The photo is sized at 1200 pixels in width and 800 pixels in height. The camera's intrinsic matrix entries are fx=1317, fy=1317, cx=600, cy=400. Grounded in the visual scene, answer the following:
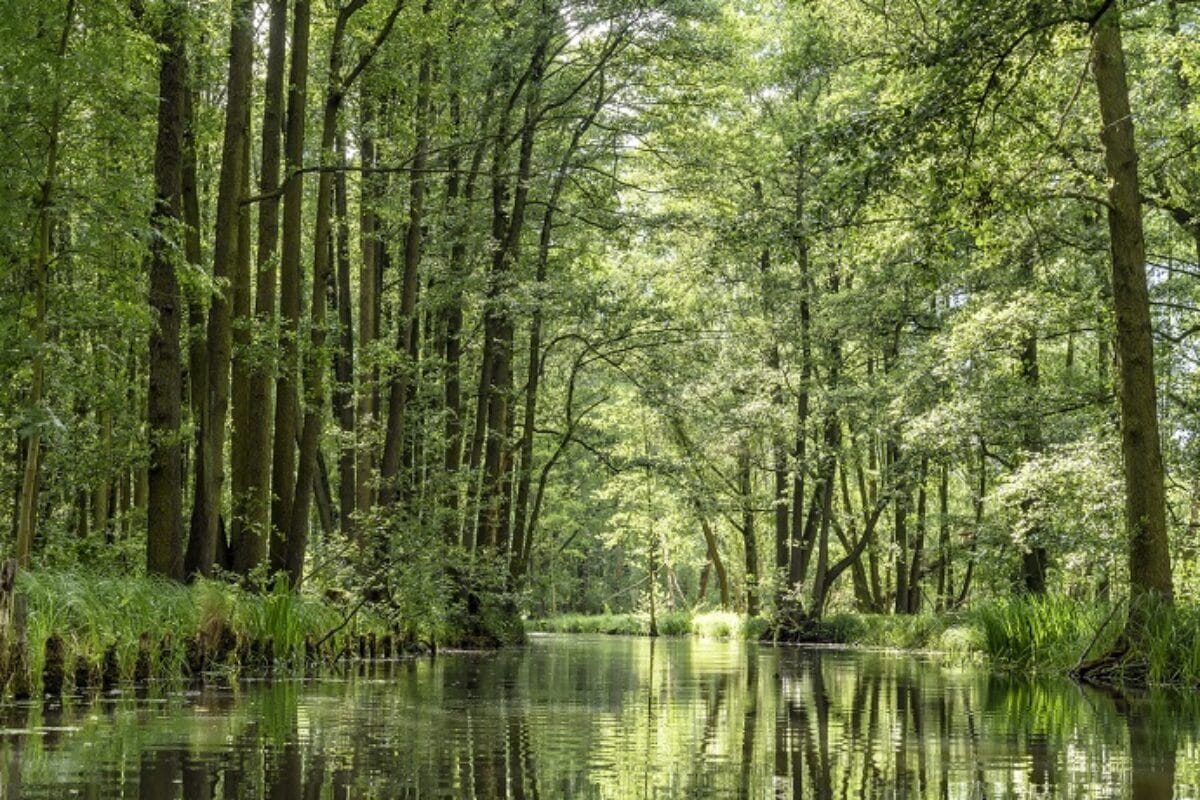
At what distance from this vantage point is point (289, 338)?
15.8 meters

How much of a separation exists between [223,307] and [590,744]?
9.04 m

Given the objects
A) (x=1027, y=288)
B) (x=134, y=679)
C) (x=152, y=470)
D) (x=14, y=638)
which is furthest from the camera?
(x=1027, y=288)

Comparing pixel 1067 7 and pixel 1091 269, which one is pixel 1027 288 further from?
pixel 1067 7

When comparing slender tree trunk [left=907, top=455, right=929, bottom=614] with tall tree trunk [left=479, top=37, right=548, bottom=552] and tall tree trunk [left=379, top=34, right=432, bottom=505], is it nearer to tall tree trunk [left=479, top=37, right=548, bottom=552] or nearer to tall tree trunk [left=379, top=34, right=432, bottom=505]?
tall tree trunk [left=479, top=37, right=548, bottom=552]

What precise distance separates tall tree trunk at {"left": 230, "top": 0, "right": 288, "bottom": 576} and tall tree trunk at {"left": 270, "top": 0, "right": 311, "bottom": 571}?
0.22 metres

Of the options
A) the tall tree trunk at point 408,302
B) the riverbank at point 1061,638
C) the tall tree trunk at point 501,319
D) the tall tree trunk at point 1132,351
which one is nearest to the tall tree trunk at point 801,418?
the riverbank at point 1061,638

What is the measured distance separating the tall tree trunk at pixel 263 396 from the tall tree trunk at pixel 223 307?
41cm

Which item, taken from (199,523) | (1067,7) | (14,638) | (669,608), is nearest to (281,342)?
(199,523)

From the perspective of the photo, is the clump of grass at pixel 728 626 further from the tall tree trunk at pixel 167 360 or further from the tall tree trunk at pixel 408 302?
the tall tree trunk at pixel 167 360

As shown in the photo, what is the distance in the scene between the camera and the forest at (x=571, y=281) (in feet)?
38.7

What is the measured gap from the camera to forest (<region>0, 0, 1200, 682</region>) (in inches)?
464

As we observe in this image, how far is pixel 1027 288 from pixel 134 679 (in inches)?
636

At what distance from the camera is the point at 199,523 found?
47.4 ft

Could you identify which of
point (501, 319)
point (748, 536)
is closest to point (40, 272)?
point (501, 319)
